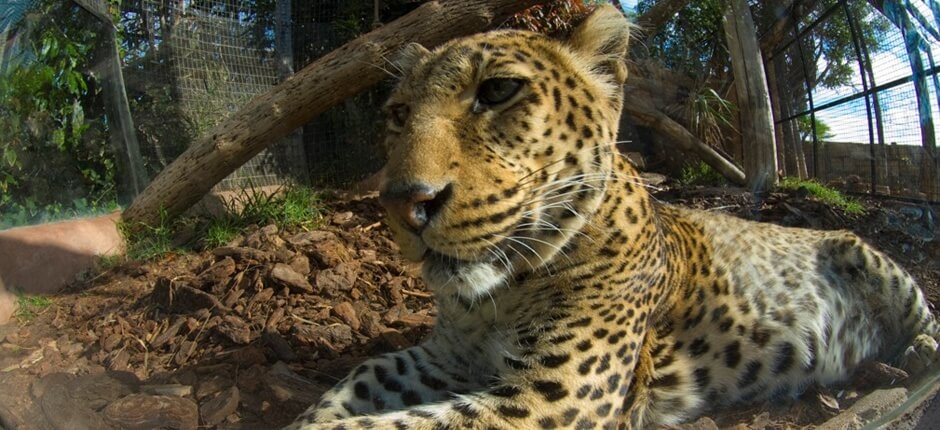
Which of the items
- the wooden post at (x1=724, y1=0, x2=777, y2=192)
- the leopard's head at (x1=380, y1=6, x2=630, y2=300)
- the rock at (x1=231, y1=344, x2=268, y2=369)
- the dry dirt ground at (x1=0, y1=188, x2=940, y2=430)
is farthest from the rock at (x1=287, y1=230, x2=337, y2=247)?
the wooden post at (x1=724, y1=0, x2=777, y2=192)

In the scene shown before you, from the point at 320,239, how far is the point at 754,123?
240cm

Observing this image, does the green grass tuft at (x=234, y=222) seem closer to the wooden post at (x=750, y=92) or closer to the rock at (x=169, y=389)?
the rock at (x=169, y=389)

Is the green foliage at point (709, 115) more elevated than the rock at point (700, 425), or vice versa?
the green foliage at point (709, 115)

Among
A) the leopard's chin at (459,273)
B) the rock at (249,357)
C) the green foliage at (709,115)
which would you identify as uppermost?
the green foliage at (709,115)

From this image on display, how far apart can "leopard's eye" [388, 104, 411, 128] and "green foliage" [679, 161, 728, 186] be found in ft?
3.37

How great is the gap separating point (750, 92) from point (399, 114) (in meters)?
1.28

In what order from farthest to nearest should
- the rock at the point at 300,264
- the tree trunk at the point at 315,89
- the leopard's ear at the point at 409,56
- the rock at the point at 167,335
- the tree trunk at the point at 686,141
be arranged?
the rock at the point at 300,264 < the rock at the point at 167,335 < the leopard's ear at the point at 409,56 < the tree trunk at the point at 315,89 < the tree trunk at the point at 686,141

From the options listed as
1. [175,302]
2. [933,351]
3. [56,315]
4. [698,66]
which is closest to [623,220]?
[698,66]

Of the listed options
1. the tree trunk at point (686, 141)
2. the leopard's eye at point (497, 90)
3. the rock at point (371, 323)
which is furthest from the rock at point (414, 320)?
the tree trunk at point (686, 141)

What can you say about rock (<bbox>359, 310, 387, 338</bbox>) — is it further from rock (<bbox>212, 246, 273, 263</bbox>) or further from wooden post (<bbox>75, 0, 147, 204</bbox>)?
wooden post (<bbox>75, 0, 147, 204</bbox>)

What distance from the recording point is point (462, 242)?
191 centimetres

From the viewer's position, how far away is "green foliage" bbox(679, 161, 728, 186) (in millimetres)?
1951

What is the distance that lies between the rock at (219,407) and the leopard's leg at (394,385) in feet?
1.03

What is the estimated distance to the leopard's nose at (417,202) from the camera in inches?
71.6
